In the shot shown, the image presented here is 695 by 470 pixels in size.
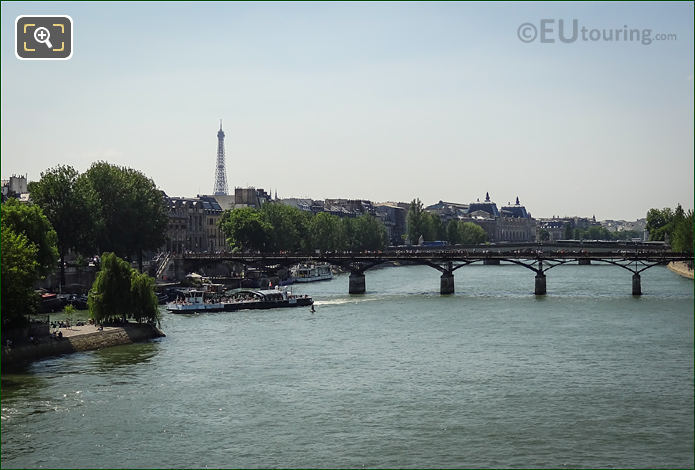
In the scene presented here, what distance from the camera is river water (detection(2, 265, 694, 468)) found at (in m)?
31.5

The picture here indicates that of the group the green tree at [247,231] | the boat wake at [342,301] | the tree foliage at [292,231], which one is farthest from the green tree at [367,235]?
the boat wake at [342,301]

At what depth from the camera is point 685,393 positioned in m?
39.7

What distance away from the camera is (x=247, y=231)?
121125mm

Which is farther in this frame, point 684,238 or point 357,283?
point 684,238

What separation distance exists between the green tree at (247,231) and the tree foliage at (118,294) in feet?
211

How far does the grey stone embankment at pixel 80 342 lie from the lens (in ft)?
150

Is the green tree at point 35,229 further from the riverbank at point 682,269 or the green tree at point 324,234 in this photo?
the riverbank at point 682,269

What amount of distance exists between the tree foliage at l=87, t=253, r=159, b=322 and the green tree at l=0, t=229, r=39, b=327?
791 cm

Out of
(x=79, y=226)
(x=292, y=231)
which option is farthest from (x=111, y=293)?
(x=292, y=231)

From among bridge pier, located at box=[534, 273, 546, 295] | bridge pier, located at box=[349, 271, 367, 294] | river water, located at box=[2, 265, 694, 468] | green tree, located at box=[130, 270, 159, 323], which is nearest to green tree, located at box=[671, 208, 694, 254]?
bridge pier, located at box=[534, 273, 546, 295]

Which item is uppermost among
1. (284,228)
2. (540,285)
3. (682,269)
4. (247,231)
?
(284,228)

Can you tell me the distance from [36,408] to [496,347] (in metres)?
25.4

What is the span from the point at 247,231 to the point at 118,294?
215 feet

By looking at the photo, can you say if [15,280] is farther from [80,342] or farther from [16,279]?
[80,342]
